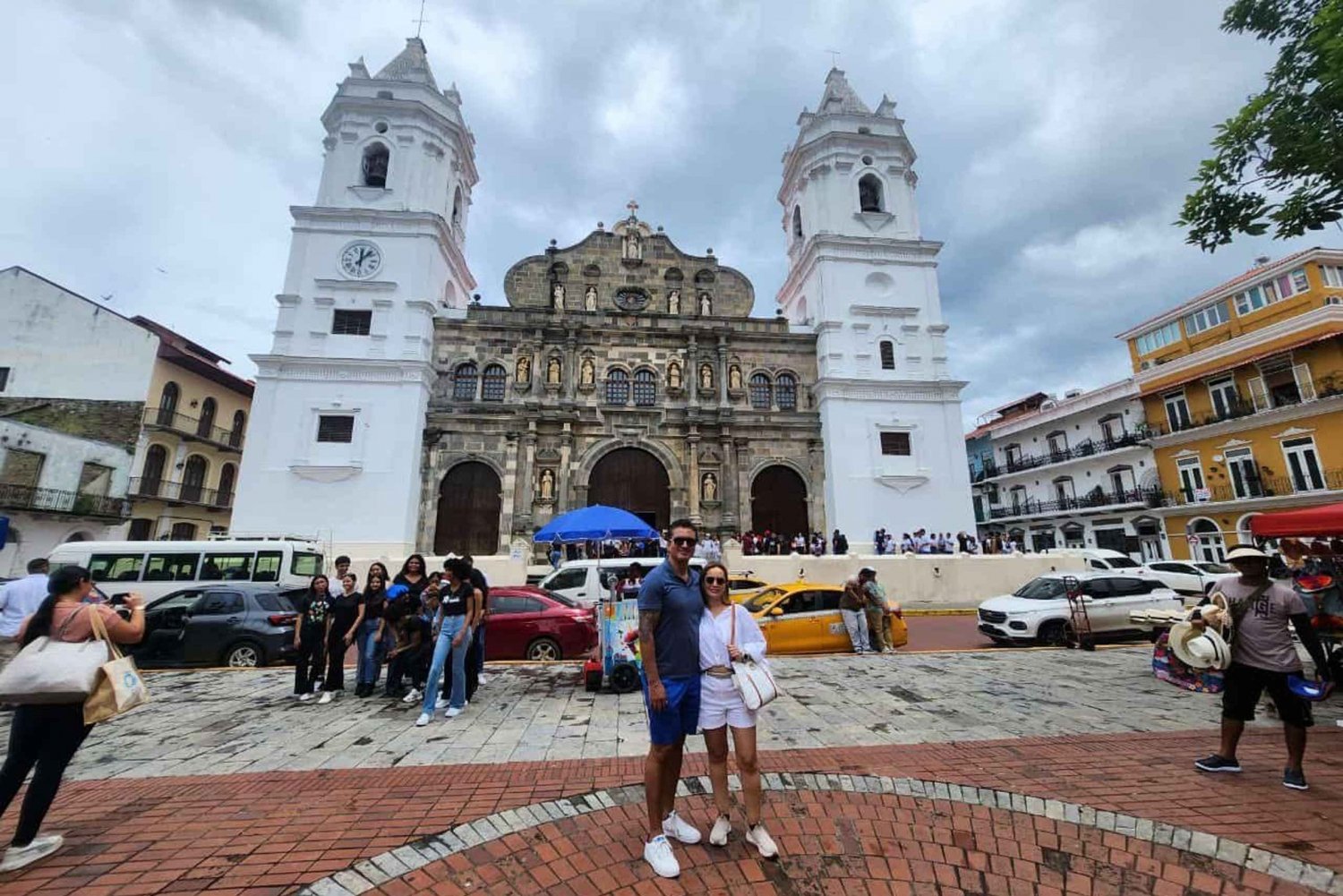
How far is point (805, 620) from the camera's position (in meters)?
10.1

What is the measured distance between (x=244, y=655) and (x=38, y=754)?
7.32 meters

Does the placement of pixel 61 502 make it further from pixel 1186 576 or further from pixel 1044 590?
pixel 1186 576

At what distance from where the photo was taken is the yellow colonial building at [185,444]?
2358 cm

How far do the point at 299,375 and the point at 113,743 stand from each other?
59.4 feet

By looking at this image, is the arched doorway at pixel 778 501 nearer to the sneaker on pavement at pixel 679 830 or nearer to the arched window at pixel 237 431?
the sneaker on pavement at pixel 679 830

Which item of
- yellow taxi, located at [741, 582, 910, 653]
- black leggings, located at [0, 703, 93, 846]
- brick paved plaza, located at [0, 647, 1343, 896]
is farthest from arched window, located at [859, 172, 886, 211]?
black leggings, located at [0, 703, 93, 846]

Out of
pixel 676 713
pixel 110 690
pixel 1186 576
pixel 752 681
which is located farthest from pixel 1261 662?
pixel 1186 576

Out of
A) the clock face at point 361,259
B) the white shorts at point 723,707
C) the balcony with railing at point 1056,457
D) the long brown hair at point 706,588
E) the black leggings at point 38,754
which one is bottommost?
the black leggings at point 38,754

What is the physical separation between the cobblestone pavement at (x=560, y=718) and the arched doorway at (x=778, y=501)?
13.9m

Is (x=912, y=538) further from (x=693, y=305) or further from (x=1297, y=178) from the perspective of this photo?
(x=1297, y=178)

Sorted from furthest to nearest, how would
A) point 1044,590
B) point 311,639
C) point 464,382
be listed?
point 464,382, point 1044,590, point 311,639

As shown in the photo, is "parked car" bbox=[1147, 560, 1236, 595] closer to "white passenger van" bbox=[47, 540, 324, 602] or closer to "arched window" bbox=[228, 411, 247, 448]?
"white passenger van" bbox=[47, 540, 324, 602]

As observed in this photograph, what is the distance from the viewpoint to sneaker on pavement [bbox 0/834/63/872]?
3.06 metres

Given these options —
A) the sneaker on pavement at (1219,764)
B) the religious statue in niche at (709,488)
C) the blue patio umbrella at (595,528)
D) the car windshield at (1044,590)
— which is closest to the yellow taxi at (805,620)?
the blue patio umbrella at (595,528)
